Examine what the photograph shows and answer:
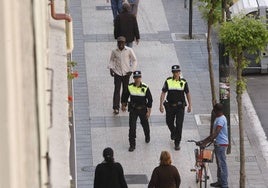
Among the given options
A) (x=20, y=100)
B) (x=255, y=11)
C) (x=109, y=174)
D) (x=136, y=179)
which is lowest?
(x=136, y=179)

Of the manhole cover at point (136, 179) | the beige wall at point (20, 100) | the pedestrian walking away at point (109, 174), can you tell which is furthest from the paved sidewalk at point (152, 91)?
the beige wall at point (20, 100)

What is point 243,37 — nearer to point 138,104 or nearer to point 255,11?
point 138,104

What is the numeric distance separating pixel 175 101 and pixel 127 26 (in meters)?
4.60

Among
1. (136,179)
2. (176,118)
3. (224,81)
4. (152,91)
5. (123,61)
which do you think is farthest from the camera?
(152,91)

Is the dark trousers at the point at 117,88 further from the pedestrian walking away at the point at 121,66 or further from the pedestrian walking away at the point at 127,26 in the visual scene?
the pedestrian walking away at the point at 127,26

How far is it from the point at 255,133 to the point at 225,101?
6.25 feet

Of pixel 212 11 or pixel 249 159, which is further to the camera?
pixel 212 11

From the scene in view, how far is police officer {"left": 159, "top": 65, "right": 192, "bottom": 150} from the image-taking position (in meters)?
15.4

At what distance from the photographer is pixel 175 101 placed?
51.2ft

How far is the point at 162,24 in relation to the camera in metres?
23.5

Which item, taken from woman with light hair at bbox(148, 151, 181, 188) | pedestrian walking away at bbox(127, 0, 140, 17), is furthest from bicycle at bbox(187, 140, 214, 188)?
pedestrian walking away at bbox(127, 0, 140, 17)

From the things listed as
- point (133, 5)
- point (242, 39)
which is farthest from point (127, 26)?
point (242, 39)

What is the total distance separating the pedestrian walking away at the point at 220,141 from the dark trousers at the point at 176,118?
154 centimetres

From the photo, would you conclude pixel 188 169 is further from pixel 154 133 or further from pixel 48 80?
pixel 48 80
